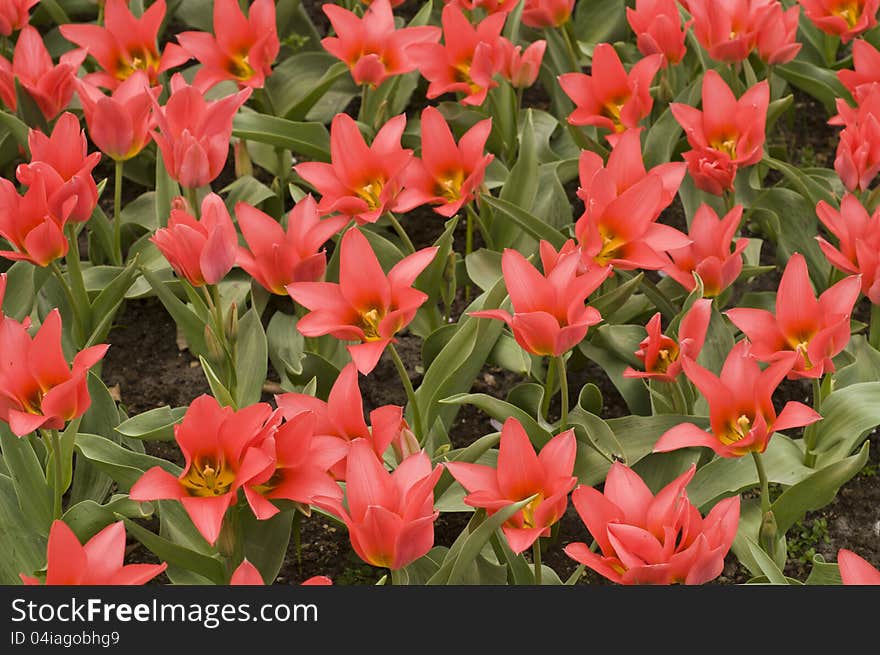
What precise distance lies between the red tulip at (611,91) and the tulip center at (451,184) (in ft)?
0.91

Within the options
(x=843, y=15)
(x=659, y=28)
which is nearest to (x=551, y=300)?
(x=659, y=28)

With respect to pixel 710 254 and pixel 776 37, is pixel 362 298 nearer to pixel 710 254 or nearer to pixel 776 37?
pixel 710 254

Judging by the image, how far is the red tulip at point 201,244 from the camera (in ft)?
6.51

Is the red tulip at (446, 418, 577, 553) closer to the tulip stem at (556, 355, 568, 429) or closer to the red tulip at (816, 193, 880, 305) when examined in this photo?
the tulip stem at (556, 355, 568, 429)

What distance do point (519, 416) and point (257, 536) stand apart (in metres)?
0.44

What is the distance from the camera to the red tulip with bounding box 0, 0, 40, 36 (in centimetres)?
280

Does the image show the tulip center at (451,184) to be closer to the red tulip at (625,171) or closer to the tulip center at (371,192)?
the tulip center at (371,192)

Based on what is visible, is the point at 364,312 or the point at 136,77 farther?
the point at 136,77

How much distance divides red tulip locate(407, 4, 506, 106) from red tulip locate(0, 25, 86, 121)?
659mm

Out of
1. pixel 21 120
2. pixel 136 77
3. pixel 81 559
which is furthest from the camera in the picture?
pixel 21 120

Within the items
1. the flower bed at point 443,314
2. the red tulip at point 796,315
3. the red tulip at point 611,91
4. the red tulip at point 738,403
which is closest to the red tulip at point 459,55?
the flower bed at point 443,314

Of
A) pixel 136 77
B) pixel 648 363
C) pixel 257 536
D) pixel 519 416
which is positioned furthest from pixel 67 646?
pixel 136 77

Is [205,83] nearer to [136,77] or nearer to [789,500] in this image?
[136,77]

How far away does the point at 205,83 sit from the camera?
2.59 meters
